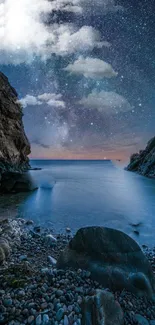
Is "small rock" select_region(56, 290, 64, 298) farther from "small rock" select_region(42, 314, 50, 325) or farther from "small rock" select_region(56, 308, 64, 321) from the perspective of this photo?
"small rock" select_region(42, 314, 50, 325)

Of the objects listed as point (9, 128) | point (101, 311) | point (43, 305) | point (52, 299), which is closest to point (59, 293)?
point (52, 299)

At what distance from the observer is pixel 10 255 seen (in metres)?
5.51

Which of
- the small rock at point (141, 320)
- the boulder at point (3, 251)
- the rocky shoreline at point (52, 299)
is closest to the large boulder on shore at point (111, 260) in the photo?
the rocky shoreline at point (52, 299)

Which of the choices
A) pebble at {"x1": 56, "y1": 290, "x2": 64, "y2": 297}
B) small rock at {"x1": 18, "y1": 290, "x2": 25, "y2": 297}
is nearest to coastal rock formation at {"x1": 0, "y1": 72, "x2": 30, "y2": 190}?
small rock at {"x1": 18, "y1": 290, "x2": 25, "y2": 297}

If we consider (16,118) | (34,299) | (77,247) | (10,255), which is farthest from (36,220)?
(16,118)

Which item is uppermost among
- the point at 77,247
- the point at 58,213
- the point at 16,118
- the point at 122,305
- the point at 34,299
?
the point at 16,118

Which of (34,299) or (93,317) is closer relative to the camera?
(93,317)

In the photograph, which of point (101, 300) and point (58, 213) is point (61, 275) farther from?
point (58, 213)

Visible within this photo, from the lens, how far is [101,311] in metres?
2.75

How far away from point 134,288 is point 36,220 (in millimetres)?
8539

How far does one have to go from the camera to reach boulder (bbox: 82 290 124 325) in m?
2.64

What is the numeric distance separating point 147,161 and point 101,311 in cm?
5233

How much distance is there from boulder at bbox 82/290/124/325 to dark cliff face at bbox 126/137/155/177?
4360 cm

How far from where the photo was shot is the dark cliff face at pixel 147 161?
4536 cm
